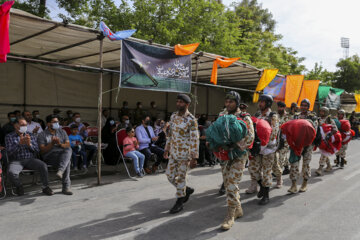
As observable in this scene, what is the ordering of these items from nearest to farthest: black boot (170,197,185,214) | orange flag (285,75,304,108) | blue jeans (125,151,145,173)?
black boot (170,197,185,214), blue jeans (125,151,145,173), orange flag (285,75,304,108)

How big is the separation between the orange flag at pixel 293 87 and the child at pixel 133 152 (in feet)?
22.3

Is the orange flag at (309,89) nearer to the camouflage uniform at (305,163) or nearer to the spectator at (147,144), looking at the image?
the camouflage uniform at (305,163)

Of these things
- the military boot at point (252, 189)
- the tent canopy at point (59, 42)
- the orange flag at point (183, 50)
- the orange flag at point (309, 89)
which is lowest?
the military boot at point (252, 189)

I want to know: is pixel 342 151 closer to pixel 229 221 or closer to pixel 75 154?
pixel 229 221

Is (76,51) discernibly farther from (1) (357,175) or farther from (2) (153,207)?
(1) (357,175)

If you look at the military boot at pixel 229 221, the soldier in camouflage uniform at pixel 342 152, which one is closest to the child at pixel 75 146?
the military boot at pixel 229 221

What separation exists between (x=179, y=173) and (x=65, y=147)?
2.84 meters

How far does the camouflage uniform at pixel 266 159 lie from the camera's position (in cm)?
510

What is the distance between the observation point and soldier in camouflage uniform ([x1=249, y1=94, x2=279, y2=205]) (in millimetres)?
5105

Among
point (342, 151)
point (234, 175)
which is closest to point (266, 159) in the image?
point (234, 175)

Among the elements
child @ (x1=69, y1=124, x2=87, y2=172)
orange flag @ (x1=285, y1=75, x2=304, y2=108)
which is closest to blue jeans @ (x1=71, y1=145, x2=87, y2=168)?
child @ (x1=69, y1=124, x2=87, y2=172)

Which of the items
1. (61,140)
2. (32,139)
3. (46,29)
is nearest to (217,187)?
(61,140)

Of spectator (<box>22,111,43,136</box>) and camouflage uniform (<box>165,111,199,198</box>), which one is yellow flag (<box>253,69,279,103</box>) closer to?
camouflage uniform (<box>165,111,199,198</box>)

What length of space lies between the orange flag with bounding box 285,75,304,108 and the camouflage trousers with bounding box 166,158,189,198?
8022 mm
